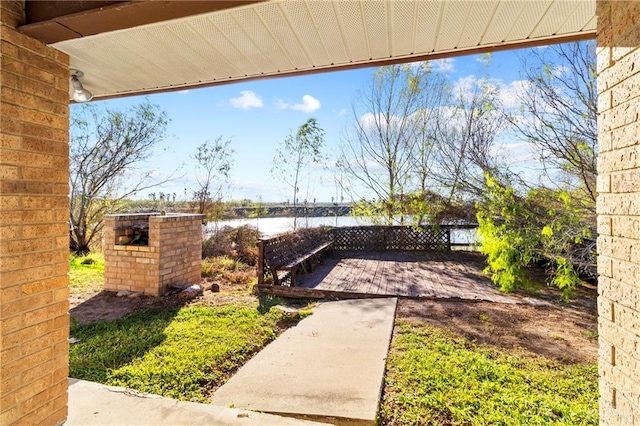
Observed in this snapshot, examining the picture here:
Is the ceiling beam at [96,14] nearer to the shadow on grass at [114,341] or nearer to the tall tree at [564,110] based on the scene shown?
the shadow on grass at [114,341]

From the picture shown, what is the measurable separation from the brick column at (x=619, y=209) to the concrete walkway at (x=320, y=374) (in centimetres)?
136

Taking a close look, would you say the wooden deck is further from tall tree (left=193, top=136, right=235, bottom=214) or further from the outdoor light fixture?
the outdoor light fixture

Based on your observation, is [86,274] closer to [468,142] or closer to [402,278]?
[402,278]

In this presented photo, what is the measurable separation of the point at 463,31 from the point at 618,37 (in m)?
0.72

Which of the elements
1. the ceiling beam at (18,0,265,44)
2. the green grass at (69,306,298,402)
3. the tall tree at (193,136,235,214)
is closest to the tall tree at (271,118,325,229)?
the tall tree at (193,136,235,214)

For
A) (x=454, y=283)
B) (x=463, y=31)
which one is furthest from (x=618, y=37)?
(x=454, y=283)

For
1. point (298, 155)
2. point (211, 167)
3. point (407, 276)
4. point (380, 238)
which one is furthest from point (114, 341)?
point (380, 238)

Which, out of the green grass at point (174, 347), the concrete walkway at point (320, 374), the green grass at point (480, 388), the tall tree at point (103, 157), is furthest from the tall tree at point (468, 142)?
the tall tree at point (103, 157)

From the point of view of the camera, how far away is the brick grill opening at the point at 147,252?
16.9 feet

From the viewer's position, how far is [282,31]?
1755mm

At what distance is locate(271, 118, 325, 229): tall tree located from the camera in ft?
32.7

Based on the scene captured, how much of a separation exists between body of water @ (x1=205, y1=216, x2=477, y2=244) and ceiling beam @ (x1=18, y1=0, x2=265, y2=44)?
7.44 m

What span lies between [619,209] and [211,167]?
30.4 feet

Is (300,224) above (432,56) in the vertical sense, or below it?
Result: below
